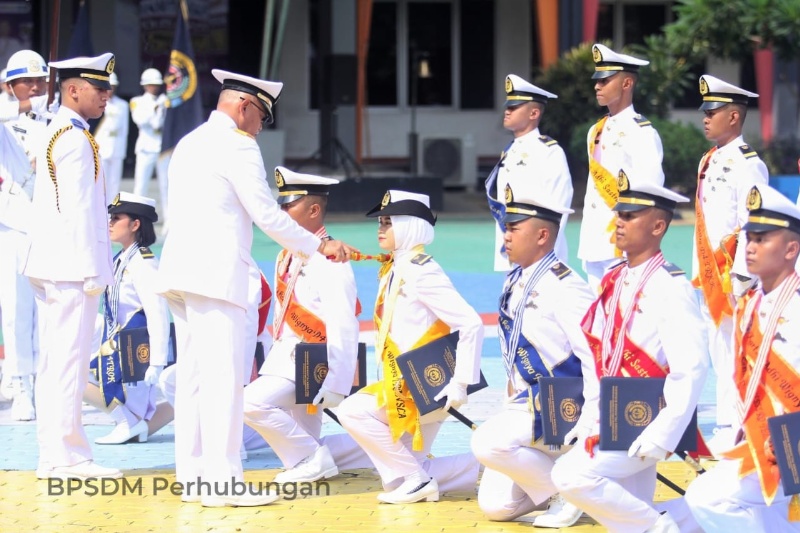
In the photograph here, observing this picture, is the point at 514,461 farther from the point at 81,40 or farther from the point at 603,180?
the point at 81,40

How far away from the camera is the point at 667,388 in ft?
17.5

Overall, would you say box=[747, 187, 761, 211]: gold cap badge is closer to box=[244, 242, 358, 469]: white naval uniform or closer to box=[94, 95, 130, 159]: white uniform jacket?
box=[244, 242, 358, 469]: white naval uniform

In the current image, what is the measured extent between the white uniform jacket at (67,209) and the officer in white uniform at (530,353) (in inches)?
81.5

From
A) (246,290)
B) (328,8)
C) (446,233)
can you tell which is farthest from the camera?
(328,8)

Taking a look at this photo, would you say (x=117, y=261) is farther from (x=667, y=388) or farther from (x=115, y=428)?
(x=667, y=388)

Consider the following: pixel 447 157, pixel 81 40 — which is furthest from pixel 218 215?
pixel 447 157

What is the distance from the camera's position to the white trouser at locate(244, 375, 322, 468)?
22.5 ft

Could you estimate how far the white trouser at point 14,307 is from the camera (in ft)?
28.2

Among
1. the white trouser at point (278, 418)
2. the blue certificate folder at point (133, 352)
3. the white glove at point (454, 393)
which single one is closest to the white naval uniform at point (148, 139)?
the blue certificate folder at point (133, 352)

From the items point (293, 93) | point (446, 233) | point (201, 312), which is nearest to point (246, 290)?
point (201, 312)

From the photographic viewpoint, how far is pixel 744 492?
16.6 feet

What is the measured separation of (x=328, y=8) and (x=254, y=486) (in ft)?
57.7

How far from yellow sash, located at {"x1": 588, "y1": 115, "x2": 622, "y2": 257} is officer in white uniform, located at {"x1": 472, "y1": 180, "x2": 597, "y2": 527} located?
2.33 meters

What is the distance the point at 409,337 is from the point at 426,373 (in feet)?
0.89
